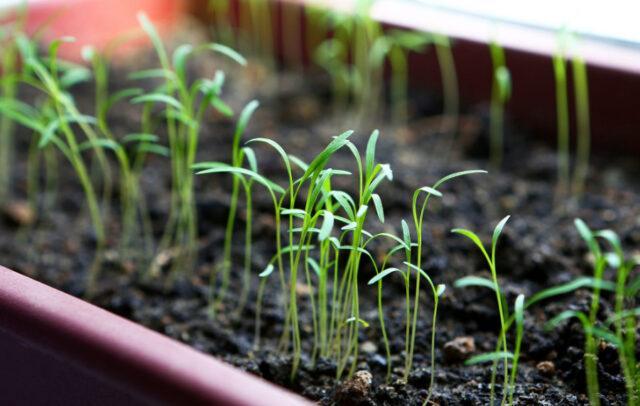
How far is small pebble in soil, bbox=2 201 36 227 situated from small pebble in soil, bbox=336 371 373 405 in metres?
0.79

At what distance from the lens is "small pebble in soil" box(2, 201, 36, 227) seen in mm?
1463

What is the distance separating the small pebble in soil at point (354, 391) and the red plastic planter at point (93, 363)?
0.67 feet

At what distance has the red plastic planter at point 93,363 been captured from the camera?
2.51 feet

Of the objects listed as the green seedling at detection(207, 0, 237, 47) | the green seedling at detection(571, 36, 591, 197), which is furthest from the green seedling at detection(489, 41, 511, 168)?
the green seedling at detection(207, 0, 237, 47)

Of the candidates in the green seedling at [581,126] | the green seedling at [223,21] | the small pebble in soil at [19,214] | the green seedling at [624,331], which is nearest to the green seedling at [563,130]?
the green seedling at [581,126]

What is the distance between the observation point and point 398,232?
135 centimetres

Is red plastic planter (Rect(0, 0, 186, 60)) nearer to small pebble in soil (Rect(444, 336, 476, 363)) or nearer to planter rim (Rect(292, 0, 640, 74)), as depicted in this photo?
planter rim (Rect(292, 0, 640, 74))

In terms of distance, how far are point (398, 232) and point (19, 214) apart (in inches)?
28.2

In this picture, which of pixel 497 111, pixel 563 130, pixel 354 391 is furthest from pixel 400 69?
pixel 354 391

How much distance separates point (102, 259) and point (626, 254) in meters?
0.90

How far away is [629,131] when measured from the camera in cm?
160

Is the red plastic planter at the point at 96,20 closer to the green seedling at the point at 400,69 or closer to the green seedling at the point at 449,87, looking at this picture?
the green seedling at the point at 400,69

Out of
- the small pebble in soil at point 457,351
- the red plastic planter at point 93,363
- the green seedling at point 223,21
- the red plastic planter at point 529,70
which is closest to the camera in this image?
the red plastic planter at point 93,363

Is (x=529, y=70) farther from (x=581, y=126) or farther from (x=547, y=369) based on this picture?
(x=547, y=369)
